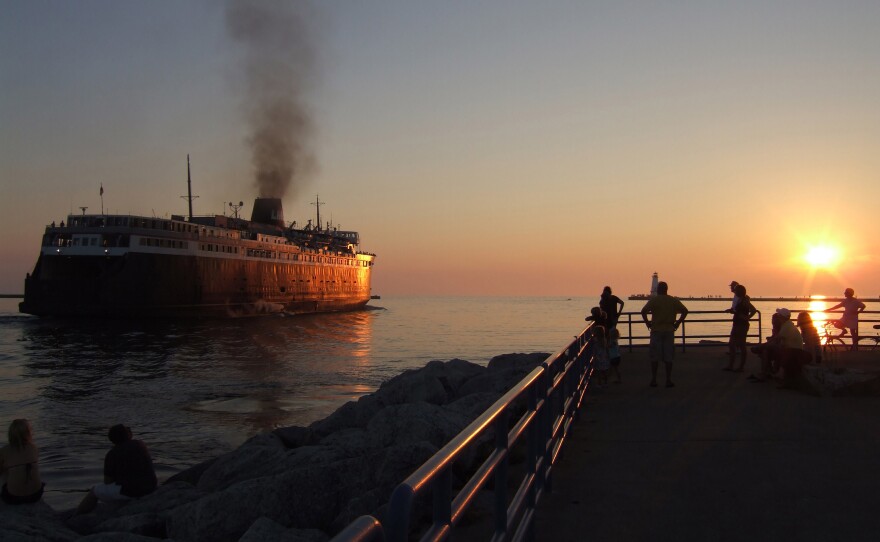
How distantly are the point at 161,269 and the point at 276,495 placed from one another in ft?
198

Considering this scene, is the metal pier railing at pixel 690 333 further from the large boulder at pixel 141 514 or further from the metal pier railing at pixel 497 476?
the metal pier railing at pixel 497 476

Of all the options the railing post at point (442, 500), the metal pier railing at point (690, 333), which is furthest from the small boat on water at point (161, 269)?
the railing post at point (442, 500)

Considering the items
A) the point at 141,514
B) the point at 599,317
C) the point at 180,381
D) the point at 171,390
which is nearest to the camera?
the point at 141,514

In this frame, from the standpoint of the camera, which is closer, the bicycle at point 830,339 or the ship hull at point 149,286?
the bicycle at point 830,339

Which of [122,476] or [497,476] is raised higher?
[497,476]

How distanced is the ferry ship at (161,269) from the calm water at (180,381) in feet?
13.8

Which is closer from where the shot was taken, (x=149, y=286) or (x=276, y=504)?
(x=276, y=504)

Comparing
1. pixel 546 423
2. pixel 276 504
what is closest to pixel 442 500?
pixel 546 423

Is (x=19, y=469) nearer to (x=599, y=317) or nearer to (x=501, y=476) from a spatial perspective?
(x=501, y=476)

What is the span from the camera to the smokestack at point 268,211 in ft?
301

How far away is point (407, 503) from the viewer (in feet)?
6.68

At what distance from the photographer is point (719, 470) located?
275 inches

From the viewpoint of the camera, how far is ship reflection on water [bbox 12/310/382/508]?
14438mm

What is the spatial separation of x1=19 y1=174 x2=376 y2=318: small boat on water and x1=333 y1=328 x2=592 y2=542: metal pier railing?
59.5 metres
